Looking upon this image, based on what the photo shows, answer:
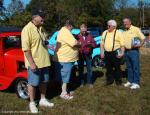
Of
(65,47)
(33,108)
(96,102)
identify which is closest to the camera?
(33,108)

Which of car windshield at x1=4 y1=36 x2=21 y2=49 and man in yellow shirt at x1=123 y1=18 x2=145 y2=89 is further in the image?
man in yellow shirt at x1=123 y1=18 x2=145 y2=89

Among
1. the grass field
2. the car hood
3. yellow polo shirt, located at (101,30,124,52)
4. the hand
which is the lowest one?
the grass field

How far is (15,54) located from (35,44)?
77.5 inches

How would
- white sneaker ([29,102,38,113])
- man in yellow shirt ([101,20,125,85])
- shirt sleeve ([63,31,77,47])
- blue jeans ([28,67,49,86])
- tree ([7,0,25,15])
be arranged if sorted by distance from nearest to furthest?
blue jeans ([28,67,49,86])
white sneaker ([29,102,38,113])
shirt sleeve ([63,31,77,47])
man in yellow shirt ([101,20,125,85])
tree ([7,0,25,15])

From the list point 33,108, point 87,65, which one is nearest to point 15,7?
point 87,65

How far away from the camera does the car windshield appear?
10.2 meters

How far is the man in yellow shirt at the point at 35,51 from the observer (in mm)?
7891

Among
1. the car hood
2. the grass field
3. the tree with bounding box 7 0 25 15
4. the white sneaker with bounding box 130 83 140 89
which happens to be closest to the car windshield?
the car hood

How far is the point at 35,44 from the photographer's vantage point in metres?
8.05

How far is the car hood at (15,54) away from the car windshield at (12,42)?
8.3 inches

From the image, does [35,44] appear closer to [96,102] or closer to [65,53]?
[65,53]

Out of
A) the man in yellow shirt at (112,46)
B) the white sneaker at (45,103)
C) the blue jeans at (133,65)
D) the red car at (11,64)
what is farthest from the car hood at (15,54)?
the blue jeans at (133,65)

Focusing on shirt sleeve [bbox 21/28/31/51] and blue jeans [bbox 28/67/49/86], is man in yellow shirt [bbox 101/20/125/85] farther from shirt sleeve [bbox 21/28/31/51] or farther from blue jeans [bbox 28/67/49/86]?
shirt sleeve [bbox 21/28/31/51]

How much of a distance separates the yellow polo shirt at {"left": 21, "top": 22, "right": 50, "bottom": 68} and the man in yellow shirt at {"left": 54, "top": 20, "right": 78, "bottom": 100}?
1.14 m
